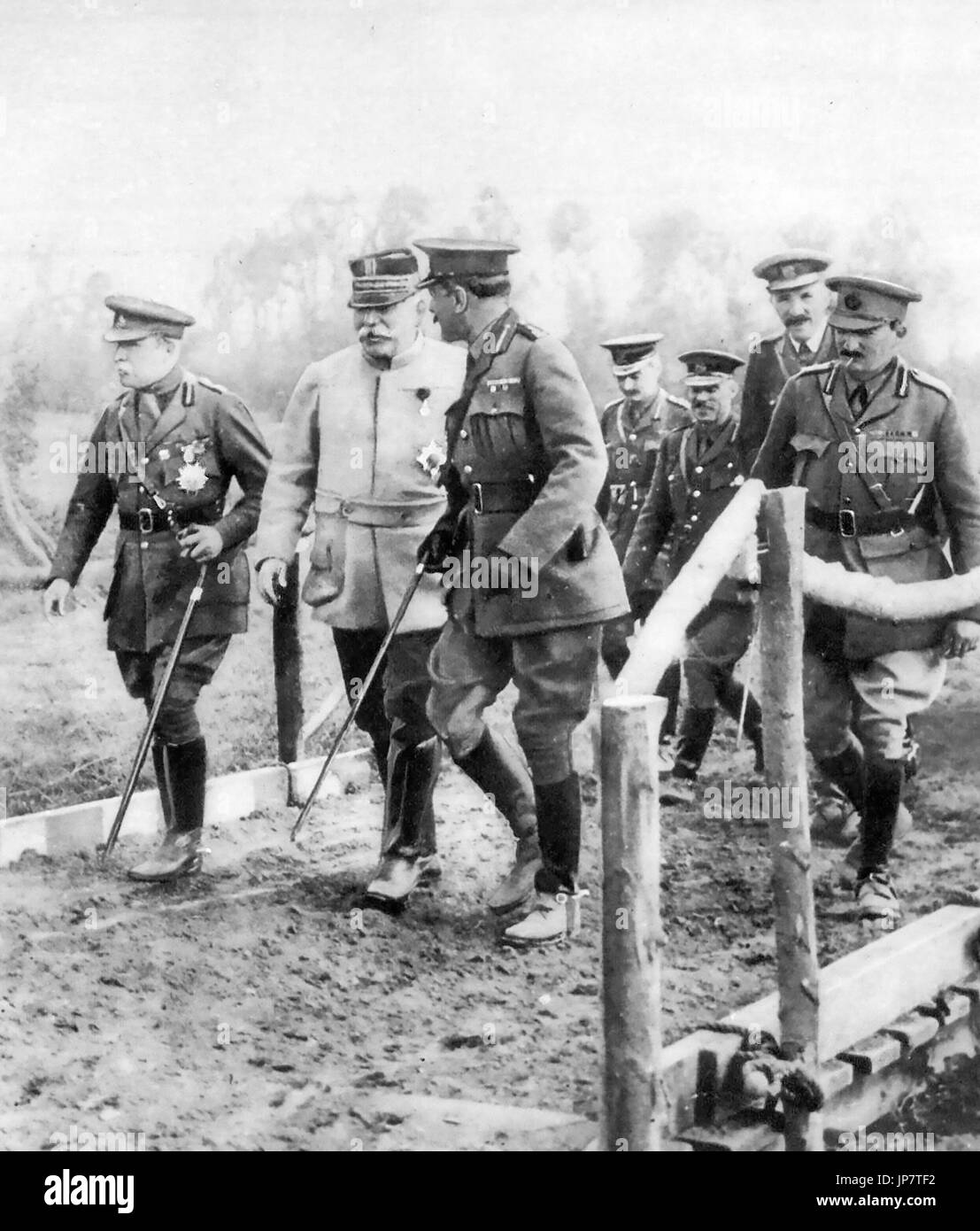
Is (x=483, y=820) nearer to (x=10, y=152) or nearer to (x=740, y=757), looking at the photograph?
(x=740, y=757)

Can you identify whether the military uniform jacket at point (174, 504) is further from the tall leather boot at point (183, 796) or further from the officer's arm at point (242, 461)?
the tall leather boot at point (183, 796)

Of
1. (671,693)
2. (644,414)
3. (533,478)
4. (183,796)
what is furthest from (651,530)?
(183,796)

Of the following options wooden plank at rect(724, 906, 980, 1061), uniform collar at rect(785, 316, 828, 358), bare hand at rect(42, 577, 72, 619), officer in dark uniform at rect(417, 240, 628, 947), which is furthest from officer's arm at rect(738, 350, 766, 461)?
bare hand at rect(42, 577, 72, 619)

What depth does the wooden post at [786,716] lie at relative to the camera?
13.6ft

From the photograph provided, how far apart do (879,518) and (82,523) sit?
2537 mm

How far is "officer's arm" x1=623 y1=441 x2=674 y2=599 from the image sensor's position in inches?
252

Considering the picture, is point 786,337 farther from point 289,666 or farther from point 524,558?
point 289,666

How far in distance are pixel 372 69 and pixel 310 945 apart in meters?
2.62

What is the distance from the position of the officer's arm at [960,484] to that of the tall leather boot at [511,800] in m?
1.40

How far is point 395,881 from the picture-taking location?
5.17 meters

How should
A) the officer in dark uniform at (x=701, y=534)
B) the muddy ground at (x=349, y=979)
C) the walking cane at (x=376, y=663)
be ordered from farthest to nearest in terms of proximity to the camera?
the officer in dark uniform at (x=701, y=534)
the walking cane at (x=376, y=663)
the muddy ground at (x=349, y=979)

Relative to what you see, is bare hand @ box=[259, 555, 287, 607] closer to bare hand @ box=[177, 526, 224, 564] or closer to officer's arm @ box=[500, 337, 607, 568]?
bare hand @ box=[177, 526, 224, 564]

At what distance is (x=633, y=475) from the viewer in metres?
6.58

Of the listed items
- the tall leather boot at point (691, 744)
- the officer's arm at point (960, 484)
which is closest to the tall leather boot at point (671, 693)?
the tall leather boot at point (691, 744)
